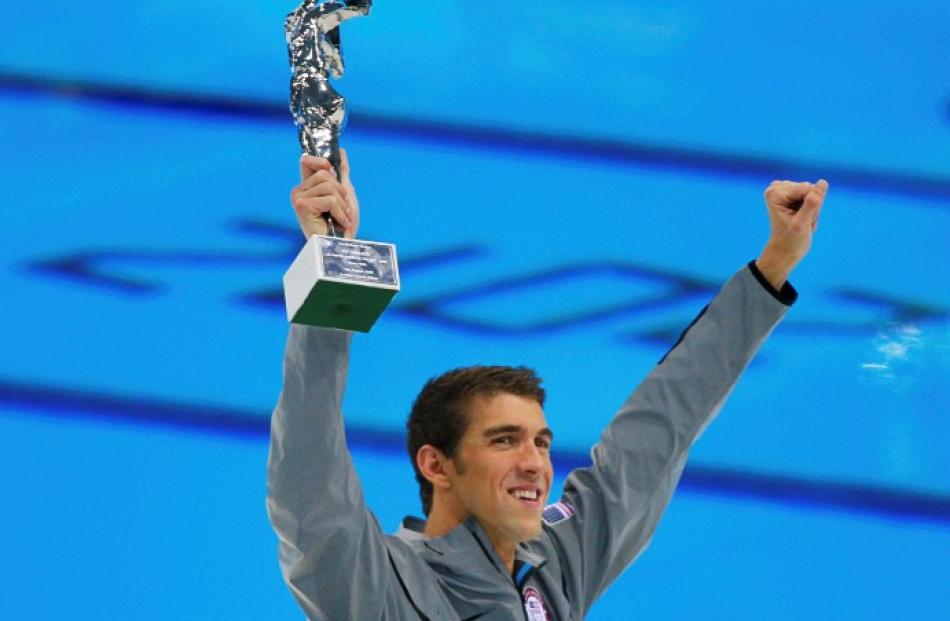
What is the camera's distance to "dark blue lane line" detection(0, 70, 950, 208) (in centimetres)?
310

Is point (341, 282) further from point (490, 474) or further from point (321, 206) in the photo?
point (490, 474)

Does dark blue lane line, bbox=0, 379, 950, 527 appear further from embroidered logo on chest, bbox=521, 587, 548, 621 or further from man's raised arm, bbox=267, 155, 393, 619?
man's raised arm, bbox=267, 155, 393, 619

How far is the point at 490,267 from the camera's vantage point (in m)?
3.09

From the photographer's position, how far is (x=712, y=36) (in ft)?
11.0

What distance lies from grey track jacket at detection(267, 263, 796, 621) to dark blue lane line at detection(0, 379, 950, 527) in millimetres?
764

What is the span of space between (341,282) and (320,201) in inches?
4.9

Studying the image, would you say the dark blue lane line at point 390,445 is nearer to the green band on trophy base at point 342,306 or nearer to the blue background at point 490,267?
the blue background at point 490,267

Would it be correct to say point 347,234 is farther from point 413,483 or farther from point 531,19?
point 531,19

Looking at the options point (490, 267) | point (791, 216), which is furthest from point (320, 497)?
point (490, 267)

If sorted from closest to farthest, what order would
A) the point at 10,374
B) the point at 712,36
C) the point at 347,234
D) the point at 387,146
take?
the point at 347,234, the point at 10,374, the point at 387,146, the point at 712,36

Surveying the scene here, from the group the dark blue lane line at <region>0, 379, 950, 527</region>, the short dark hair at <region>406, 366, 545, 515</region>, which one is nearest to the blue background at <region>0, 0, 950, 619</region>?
the dark blue lane line at <region>0, 379, 950, 527</region>

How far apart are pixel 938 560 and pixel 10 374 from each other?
166cm

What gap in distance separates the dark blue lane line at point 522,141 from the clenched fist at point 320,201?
1.46 meters

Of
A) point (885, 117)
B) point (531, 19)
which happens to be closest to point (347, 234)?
point (531, 19)
